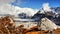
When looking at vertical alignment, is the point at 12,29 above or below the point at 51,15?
below

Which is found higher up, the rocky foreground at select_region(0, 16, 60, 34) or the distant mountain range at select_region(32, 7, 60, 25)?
the distant mountain range at select_region(32, 7, 60, 25)

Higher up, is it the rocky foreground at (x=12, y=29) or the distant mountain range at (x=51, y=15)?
the distant mountain range at (x=51, y=15)

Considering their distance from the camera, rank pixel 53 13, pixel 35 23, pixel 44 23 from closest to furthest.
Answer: pixel 44 23 → pixel 35 23 → pixel 53 13

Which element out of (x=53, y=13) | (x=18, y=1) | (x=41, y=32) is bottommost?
(x=41, y=32)

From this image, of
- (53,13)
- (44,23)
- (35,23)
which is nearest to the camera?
(44,23)

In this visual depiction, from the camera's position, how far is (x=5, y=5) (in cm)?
325

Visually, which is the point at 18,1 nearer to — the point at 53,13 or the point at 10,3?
the point at 10,3

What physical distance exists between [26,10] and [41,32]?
624mm

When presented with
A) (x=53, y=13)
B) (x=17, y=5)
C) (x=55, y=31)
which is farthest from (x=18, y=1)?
(x=55, y=31)

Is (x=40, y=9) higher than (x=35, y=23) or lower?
higher

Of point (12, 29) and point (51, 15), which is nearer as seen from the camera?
point (12, 29)

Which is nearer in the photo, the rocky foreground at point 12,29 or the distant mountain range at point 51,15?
the rocky foreground at point 12,29

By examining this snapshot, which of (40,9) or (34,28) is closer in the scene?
(34,28)

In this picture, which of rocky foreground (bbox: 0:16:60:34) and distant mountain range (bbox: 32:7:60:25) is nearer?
rocky foreground (bbox: 0:16:60:34)
